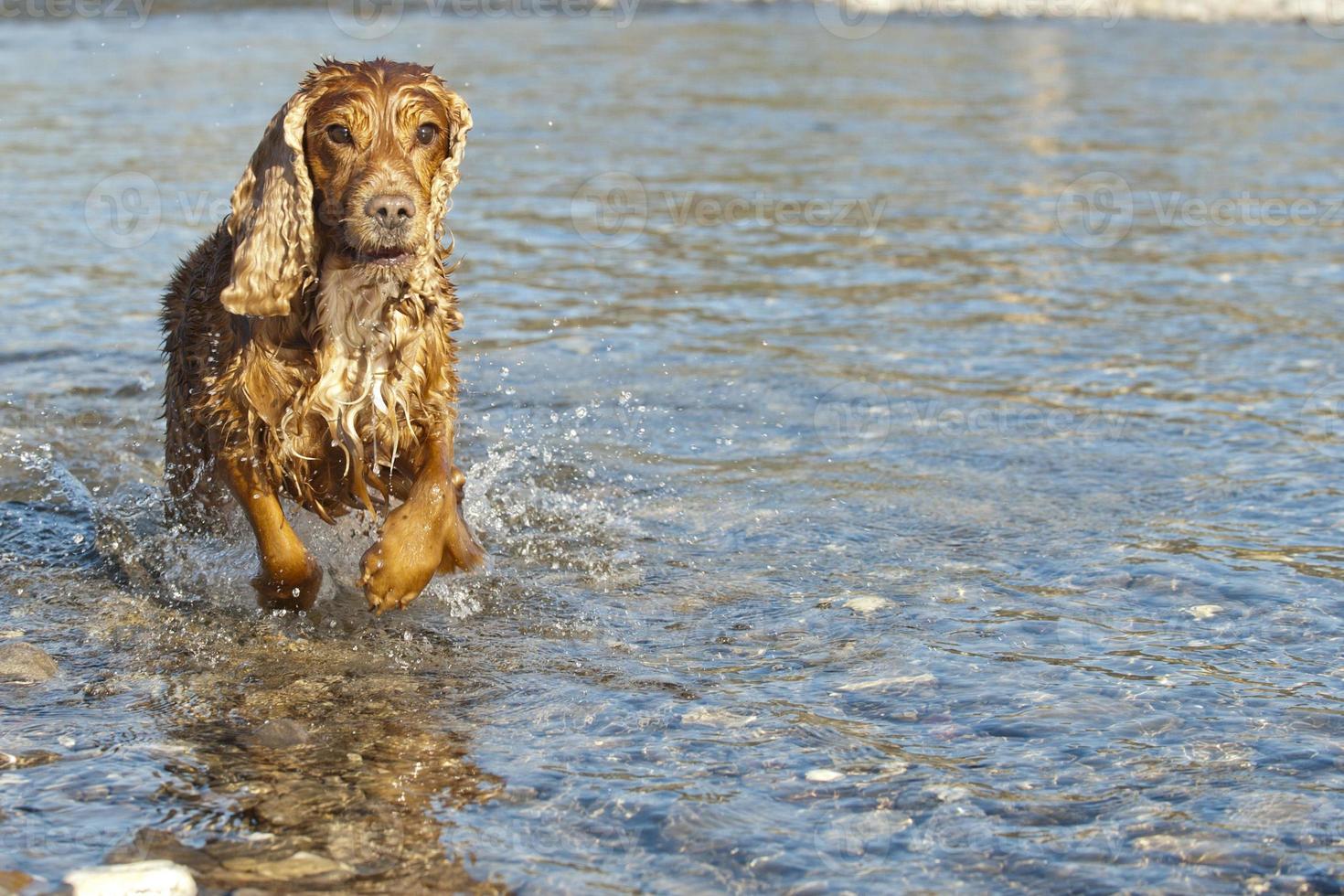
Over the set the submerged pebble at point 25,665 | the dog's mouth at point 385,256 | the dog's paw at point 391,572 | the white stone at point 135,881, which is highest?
the dog's mouth at point 385,256

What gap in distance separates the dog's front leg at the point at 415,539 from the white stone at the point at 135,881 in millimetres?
1620

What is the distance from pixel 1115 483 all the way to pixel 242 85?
1364 centimetres

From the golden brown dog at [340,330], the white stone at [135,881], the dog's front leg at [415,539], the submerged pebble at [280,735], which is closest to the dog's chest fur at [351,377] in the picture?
the golden brown dog at [340,330]

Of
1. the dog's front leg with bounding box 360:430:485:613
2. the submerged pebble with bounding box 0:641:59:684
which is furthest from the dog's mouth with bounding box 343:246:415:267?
the submerged pebble with bounding box 0:641:59:684

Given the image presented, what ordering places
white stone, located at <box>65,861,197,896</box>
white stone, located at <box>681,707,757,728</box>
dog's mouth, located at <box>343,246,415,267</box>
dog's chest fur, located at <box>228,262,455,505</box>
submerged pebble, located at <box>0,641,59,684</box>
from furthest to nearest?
dog's chest fur, located at <box>228,262,455,505</box> < dog's mouth, located at <box>343,246,415,267</box> < submerged pebble, located at <box>0,641,59,684</box> < white stone, located at <box>681,707,757,728</box> < white stone, located at <box>65,861,197,896</box>

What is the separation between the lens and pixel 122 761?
165 inches

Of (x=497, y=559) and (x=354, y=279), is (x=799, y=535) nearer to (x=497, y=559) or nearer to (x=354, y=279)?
(x=497, y=559)

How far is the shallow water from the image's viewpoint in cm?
388

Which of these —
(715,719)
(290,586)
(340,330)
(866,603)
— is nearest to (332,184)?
(340,330)

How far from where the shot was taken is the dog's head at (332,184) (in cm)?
483

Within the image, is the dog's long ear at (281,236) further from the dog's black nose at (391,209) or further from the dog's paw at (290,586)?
the dog's paw at (290,586)

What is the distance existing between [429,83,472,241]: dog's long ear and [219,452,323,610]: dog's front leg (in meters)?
0.94

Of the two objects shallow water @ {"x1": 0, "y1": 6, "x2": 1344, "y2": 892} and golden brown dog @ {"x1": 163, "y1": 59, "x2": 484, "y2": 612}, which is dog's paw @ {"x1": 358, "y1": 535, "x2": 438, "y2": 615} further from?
shallow water @ {"x1": 0, "y1": 6, "x2": 1344, "y2": 892}

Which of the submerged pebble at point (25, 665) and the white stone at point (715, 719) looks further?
the submerged pebble at point (25, 665)
